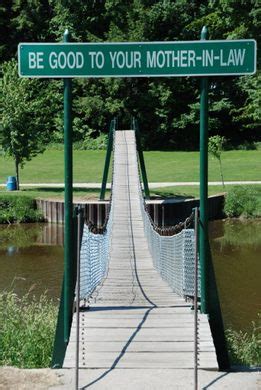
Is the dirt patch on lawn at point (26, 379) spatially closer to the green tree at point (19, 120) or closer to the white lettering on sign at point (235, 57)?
the white lettering on sign at point (235, 57)

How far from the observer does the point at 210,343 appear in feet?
20.1

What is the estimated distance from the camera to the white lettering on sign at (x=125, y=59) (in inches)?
259

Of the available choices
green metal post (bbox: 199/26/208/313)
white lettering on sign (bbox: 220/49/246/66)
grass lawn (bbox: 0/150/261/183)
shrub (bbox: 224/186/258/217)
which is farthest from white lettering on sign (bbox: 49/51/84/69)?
grass lawn (bbox: 0/150/261/183)

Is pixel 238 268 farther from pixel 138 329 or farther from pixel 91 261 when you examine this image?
pixel 138 329

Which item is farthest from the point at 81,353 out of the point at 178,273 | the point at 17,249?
the point at 17,249

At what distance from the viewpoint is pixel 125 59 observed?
657 centimetres

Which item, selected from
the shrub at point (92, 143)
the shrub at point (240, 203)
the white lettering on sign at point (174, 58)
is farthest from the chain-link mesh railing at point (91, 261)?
the shrub at point (92, 143)

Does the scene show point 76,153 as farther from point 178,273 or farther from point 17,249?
point 178,273

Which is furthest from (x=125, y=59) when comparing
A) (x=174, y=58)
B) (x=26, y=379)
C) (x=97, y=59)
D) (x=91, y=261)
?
(x=91, y=261)

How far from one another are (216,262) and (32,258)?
5229 millimetres

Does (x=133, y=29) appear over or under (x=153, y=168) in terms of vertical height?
over

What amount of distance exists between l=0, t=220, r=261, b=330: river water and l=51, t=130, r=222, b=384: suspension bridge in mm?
2664

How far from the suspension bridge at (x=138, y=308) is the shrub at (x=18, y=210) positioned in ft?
44.0

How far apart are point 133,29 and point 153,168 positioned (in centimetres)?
1441
